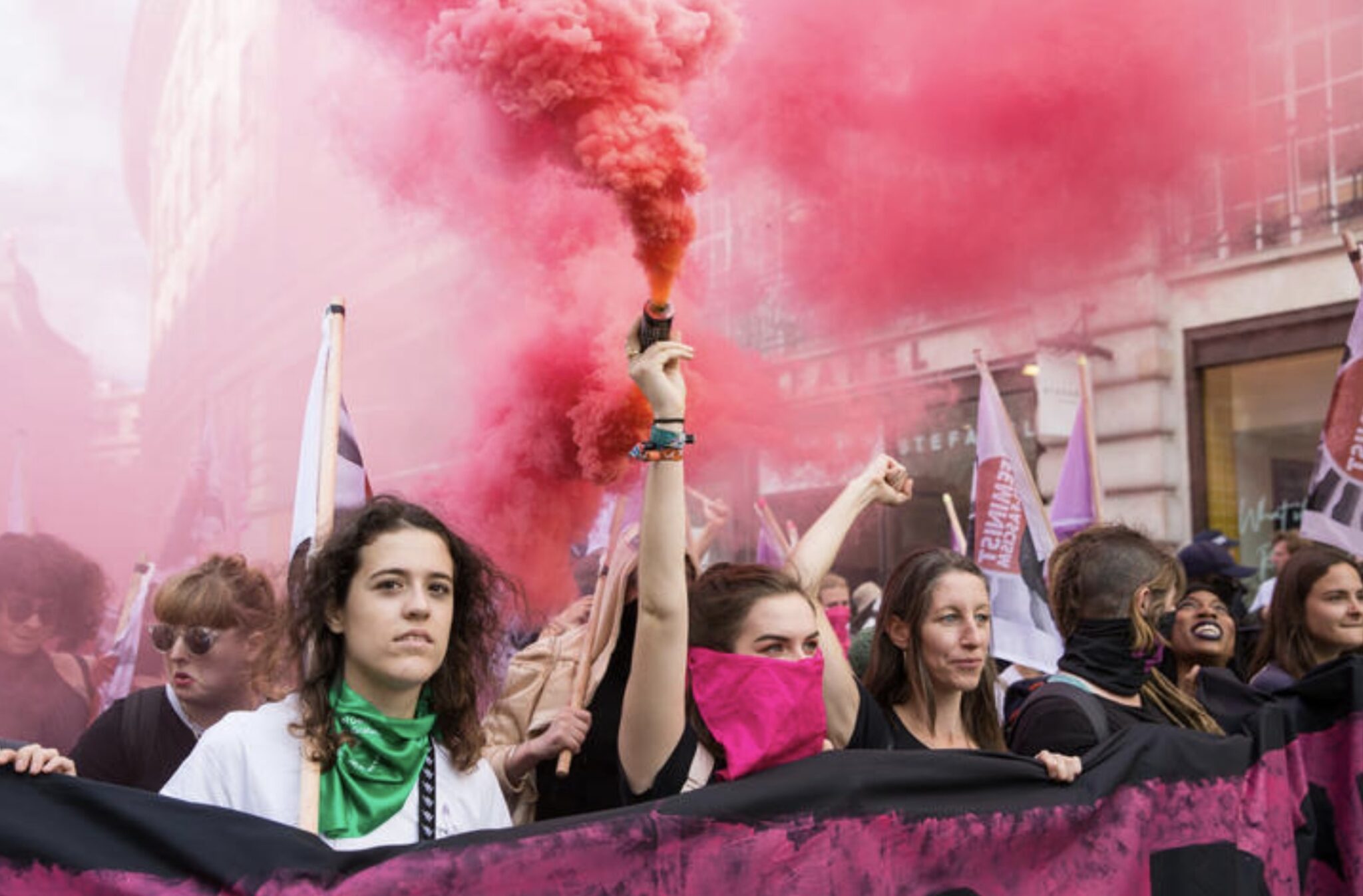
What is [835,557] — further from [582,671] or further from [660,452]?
[660,452]

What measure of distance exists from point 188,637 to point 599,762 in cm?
115

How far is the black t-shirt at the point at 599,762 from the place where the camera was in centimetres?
296

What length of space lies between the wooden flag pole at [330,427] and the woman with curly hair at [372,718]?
19 cm

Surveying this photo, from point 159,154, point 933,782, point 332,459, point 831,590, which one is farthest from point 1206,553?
point 159,154

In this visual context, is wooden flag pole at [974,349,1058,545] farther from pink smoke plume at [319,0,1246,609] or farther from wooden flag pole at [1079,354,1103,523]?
pink smoke plume at [319,0,1246,609]

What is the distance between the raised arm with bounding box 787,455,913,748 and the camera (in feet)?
10.5

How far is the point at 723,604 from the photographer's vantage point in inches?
112

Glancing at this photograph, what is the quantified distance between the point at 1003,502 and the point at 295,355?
3264mm

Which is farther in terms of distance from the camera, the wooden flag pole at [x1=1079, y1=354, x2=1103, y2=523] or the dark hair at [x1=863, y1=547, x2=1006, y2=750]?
the wooden flag pole at [x1=1079, y1=354, x2=1103, y2=523]

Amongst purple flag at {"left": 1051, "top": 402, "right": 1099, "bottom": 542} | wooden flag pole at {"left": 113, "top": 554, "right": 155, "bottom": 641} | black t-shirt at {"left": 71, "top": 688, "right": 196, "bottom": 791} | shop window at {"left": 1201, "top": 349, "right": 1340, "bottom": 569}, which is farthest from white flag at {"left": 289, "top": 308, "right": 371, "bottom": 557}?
shop window at {"left": 1201, "top": 349, "right": 1340, "bottom": 569}

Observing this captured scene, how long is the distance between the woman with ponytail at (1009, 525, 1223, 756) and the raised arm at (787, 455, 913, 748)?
45 cm

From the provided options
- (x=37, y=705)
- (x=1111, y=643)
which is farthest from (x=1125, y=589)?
(x=37, y=705)

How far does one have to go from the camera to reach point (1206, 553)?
6113mm

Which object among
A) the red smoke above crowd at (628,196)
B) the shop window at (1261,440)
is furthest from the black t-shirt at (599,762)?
the shop window at (1261,440)
